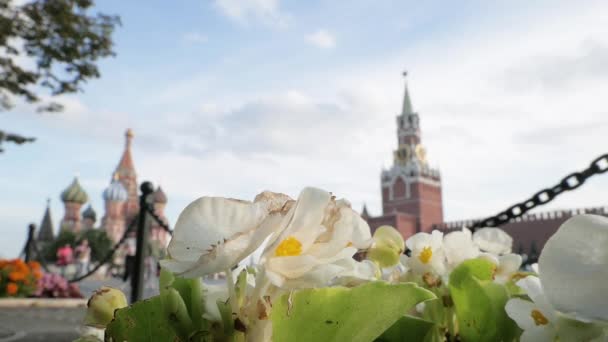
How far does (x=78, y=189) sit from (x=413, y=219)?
2528cm

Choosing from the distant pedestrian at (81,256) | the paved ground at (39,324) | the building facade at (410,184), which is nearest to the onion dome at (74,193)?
the distant pedestrian at (81,256)

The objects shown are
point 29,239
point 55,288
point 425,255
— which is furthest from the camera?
point 29,239

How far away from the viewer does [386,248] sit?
1.50 ft

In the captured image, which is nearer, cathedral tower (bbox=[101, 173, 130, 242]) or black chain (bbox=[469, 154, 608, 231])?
black chain (bbox=[469, 154, 608, 231])

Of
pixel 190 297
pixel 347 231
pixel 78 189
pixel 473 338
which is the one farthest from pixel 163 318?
pixel 78 189

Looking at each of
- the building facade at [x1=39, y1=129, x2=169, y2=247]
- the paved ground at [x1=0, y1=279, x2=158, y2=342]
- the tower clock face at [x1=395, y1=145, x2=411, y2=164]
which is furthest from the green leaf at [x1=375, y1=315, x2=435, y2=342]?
the tower clock face at [x1=395, y1=145, x2=411, y2=164]

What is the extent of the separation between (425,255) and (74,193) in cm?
4030

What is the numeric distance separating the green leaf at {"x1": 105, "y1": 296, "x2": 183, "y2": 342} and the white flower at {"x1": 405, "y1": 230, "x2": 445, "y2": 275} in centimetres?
25

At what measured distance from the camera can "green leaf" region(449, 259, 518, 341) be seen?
0.37 m

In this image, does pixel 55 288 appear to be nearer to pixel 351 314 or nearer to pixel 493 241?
pixel 493 241

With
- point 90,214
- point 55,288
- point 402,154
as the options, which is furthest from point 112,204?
point 55,288

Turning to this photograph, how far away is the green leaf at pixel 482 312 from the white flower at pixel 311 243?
5.5 inches

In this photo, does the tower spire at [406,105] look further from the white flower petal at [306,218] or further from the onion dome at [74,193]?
the white flower petal at [306,218]

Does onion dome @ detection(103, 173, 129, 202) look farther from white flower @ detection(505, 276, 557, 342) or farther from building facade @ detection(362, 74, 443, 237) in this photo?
A: white flower @ detection(505, 276, 557, 342)
